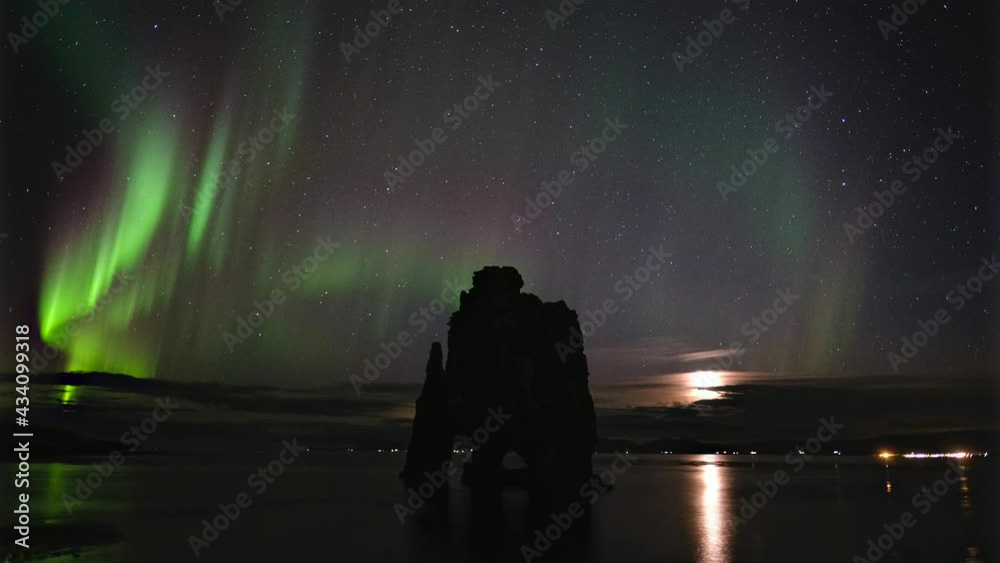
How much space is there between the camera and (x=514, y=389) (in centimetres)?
7856

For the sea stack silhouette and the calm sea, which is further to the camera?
the sea stack silhouette

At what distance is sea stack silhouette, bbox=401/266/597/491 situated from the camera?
257 ft

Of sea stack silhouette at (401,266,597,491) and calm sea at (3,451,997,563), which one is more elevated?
sea stack silhouette at (401,266,597,491)

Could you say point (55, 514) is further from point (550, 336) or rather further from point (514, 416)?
point (550, 336)

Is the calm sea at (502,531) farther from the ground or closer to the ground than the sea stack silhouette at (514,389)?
closer to the ground

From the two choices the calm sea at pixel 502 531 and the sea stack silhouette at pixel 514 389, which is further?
the sea stack silhouette at pixel 514 389

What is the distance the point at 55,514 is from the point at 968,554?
6420 centimetres

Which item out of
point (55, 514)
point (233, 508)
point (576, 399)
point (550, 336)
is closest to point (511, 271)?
point (550, 336)

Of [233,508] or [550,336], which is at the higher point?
[550,336]

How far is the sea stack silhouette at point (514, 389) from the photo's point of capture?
78.2 metres

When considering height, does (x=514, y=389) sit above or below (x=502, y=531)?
above

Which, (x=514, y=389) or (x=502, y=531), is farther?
(x=514, y=389)

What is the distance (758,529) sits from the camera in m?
56.0

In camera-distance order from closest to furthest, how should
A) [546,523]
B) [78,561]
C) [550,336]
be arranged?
1. [78,561]
2. [546,523]
3. [550,336]
